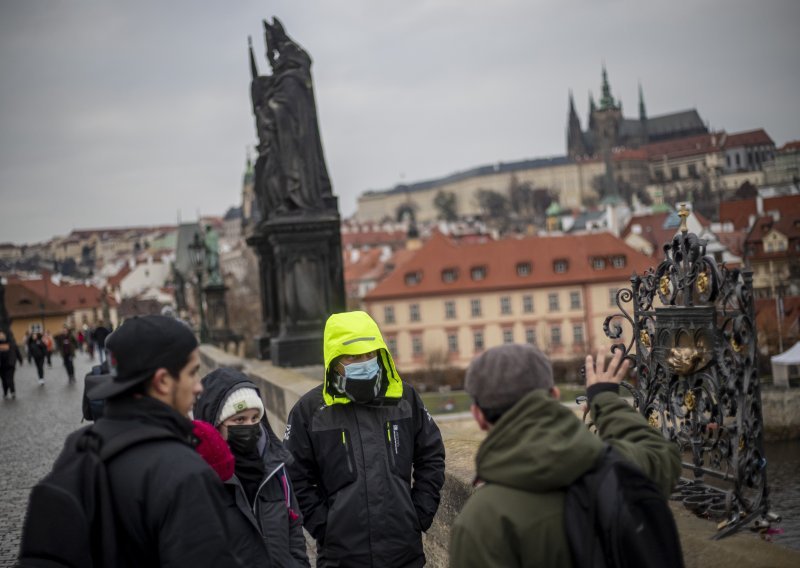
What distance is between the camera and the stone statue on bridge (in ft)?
38.9

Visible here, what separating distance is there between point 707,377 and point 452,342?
62.6 metres

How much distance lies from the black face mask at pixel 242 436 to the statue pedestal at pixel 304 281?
319 inches

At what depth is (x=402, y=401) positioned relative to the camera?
4125 mm

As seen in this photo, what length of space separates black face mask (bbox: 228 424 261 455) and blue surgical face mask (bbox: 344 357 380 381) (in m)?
0.52

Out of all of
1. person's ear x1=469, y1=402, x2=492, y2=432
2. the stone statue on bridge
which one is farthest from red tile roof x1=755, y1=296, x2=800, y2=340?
person's ear x1=469, y1=402, x2=492, y2=432

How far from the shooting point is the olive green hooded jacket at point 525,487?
7.25 ft

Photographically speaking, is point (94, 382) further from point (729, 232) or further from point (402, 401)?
point (729, 232)

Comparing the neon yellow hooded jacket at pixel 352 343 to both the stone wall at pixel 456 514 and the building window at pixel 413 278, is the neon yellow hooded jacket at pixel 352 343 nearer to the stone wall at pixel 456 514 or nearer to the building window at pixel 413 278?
the stone wall at pixel 456 514

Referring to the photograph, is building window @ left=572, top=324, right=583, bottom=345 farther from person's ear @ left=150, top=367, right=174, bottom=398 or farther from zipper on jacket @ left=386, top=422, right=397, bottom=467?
person's ear @ left=150, top=367, right=174, bottom=398

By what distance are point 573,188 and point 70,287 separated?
4319 inches

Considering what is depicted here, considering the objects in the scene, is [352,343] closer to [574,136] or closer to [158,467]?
[158,467]

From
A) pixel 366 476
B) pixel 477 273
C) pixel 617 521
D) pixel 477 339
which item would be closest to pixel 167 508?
pixel 617 521

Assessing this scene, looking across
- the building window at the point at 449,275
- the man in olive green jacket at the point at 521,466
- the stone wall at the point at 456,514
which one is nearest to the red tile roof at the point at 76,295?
the building window at the point at 449,275

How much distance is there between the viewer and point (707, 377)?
373 cm
